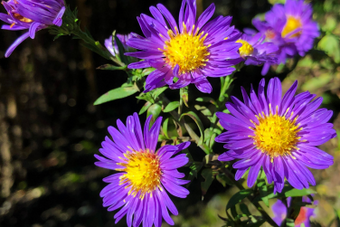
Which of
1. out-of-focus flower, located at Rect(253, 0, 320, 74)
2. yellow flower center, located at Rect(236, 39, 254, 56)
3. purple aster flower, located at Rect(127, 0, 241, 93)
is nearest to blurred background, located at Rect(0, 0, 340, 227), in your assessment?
out-of-focus flower, located at Rect(253, 0, 320, 74)

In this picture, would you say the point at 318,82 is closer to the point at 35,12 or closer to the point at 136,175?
the point at 136,175

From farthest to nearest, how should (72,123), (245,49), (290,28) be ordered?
1. (72,123)
2. (290,28)
3. (245,49)

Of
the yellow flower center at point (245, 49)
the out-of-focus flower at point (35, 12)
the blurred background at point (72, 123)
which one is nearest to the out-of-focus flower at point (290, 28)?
the blurred background at point (72, 123)

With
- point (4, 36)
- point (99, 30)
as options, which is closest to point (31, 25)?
point (4, 36)

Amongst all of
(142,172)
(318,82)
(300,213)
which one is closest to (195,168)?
(142,172)

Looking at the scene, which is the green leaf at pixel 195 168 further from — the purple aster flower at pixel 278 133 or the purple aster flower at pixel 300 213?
the purple aster flower at pixel 300 213

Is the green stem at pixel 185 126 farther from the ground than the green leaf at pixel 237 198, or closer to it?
farther from the ground
